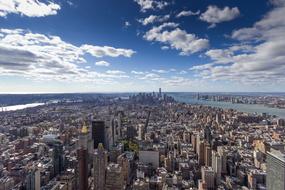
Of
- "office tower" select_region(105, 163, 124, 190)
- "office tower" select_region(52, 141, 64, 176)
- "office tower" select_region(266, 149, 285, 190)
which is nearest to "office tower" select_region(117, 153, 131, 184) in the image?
"office tower" select_region(105, 163, 124, 190)

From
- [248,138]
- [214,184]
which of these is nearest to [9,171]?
[214,184]

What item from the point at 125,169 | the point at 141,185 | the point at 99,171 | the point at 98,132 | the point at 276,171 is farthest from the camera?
the point at 98,132

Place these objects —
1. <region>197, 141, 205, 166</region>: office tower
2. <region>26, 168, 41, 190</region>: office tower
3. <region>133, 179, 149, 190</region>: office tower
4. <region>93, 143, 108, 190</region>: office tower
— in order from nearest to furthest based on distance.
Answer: <region>93, 143, 108, 190</region>: office tower
<region>26, 168, 41, 190</region>: office tower
<region>133, 179, 149, 190</region>: office tower
<region>197, 141, 205, 166</region>: office tower

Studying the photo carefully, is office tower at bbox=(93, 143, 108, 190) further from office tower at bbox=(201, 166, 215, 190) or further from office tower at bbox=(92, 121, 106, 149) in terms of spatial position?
office tower at bbox=(92, 121, 106, 149)

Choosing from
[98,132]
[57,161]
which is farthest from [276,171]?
[98,132]

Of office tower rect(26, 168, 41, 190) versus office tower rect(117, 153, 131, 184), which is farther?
office tower rect(117, 153, 131, 184)

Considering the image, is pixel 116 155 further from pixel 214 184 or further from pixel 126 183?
pixel 214 184

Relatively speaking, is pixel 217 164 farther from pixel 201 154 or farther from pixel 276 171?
pixel 276 171
